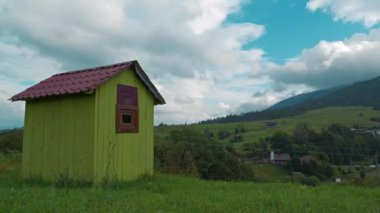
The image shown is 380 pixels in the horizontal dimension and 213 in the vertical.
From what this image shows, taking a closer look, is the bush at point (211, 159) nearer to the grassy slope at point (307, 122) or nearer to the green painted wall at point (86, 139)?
the green painted wall at point (86, 139)

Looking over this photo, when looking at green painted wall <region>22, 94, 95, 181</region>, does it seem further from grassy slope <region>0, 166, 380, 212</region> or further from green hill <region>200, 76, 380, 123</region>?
green hill <region>200, 76, 380, 123</region>

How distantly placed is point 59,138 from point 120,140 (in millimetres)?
1797

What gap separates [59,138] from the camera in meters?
10.4

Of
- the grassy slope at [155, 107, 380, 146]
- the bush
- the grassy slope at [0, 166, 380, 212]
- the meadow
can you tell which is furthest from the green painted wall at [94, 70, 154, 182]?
the grassy slope at [155, 107, 380, 146]

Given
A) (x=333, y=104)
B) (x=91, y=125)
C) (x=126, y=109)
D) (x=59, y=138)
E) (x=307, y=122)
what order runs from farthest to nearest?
(x=333, y=104)
(x=307, y=122)
(x=126, y=109)
(x=59, y=138)
(x=91, y=125)

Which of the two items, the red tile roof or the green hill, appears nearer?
the red tile roof

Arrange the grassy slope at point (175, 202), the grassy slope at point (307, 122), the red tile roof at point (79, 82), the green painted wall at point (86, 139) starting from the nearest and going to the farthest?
the grassy slope at point (175, 202) < the green painted wall at point (86, 139) < the red tile roof at point (79, 82) < the grassy slope at point (307, 122)

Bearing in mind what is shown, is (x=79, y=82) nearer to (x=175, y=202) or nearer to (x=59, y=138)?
(x=59, y=138)

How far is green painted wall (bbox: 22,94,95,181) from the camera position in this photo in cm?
981

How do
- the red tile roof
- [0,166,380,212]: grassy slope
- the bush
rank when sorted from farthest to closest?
the bush
the red tile roof
[0,166,380,212]: grassy slope

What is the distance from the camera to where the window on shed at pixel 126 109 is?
10.6 meters

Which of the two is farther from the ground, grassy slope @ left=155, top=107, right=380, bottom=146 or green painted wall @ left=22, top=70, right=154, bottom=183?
grassy slope @ left=155, top=107, right=380, bottom=146

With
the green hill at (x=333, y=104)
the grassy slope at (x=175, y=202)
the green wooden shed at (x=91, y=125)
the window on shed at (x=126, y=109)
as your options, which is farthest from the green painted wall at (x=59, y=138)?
the green hill at (x=333, y=104)

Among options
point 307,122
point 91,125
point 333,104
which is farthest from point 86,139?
point 333,104
